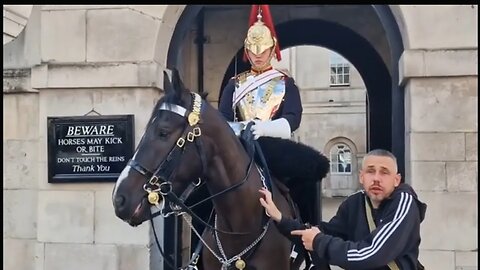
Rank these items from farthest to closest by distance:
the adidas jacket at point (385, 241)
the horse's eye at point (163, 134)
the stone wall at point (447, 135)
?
the stone wall at point (447, 135) < the horse's eye at point (163, 134) < the adidas jacket at point (385, 241)

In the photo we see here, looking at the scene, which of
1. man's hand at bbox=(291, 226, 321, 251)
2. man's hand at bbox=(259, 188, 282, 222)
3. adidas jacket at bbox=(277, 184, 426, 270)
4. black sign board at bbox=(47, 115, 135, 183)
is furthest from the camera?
black sign board at bbox=(47, 115, 135, 183)

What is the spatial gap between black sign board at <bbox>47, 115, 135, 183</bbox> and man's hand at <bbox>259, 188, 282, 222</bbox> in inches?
105

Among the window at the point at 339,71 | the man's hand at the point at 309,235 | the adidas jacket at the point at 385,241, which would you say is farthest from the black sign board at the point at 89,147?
the window at the point at 339,71

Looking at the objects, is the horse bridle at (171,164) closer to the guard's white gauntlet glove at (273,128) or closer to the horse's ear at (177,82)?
the horse's ear at (177,82)

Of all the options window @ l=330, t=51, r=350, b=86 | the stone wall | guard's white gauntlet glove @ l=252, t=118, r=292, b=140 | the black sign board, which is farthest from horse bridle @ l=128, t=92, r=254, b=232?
window @ l=330, t=51, r=350, b=86

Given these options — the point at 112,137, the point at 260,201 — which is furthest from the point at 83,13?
the point at 260,201

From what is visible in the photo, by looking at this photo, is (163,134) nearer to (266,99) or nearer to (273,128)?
(273,128)

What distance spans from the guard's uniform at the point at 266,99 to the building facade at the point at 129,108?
167 centimetres

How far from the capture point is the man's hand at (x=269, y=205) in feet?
11.7

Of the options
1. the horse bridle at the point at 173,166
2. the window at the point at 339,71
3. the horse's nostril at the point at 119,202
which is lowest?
the horse's nostril at the point at 119,202

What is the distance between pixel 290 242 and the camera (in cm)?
402

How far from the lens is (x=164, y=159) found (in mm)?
3303

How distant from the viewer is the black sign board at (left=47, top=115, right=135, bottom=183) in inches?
243

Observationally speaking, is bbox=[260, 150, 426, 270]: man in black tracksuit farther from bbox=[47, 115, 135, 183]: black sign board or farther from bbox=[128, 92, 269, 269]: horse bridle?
bbox=[47, 115, 135, 183]: black sign board
